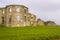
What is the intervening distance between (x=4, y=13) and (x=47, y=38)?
140 ft

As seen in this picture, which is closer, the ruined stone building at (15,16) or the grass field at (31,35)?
the grass field at (31,35)

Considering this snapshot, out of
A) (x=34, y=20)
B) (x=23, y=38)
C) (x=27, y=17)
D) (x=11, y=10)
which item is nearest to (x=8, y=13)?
(x=11, y=10)

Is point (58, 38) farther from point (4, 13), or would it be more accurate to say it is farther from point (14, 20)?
point (4, 13)

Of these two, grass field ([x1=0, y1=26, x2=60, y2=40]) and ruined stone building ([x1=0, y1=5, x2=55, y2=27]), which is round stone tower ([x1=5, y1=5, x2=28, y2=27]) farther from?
grass field ([x1=0, y1=26, x2=60, y2=40])

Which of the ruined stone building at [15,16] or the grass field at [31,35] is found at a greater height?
the ruined stone building at [15,16]

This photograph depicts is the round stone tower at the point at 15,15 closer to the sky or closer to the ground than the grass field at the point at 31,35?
closer to the sky

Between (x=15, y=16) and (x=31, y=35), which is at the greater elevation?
(x=15, y=16)

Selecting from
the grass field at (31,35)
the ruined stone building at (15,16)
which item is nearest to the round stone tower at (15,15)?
the ruined stone building at (15,16)

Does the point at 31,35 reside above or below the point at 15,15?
below

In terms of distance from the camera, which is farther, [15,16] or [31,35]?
[15,16]

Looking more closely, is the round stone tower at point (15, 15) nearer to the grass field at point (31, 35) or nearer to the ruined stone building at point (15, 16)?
the ruined stone building at point (15, 16)

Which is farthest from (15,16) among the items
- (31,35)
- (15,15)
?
(31,35)

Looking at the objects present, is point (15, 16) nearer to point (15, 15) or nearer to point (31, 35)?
point (15, 15)

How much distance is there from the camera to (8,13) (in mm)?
76438
